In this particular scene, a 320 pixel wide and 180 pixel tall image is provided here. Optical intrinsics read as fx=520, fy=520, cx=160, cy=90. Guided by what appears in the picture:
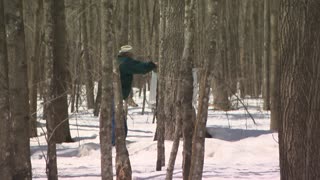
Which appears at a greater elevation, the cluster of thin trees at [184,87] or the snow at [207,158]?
the cluster of thin trees at [184,87]

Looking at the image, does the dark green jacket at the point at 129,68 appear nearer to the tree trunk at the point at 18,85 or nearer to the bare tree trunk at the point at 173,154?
the bare tree trunk at the point at 173,154

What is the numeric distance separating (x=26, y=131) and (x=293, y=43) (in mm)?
2747

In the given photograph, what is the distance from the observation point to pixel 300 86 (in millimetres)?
4258

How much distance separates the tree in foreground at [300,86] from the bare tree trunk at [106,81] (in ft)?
6.30

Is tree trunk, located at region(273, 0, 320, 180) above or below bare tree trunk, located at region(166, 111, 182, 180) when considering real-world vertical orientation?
above

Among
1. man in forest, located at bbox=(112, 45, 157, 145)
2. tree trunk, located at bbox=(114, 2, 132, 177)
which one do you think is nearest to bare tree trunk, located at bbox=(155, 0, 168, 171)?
man in forest, located at bbox=(112, 45, 157, 145)

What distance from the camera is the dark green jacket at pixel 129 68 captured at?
7.09 m

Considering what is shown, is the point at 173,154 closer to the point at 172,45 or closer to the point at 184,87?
the point at 184,87

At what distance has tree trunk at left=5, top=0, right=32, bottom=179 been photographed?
4.94 m

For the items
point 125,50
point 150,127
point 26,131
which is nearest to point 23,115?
point 26,131

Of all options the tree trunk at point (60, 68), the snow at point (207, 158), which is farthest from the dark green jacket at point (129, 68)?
the tree trunk at point (60, 68)

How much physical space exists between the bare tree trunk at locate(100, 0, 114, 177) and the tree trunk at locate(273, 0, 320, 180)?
1921 mm

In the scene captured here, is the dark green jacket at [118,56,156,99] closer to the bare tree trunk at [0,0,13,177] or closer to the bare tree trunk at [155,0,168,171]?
the bare tree trunk at [155,0,168,171]

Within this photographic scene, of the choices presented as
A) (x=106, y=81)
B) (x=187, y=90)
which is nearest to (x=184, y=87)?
(x=187, y=90)
